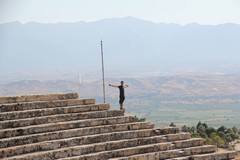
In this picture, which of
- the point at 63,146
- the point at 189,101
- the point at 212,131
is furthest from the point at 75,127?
the point at 189,101

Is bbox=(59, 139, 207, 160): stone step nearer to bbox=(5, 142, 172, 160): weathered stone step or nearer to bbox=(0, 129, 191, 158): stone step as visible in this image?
bbox=(5, 142, 172, 160): weathered stone step

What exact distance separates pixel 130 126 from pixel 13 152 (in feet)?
14.7

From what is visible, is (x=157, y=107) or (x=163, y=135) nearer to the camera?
(x=163, y=135)

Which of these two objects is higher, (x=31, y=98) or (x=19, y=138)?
(x=31, y=98)

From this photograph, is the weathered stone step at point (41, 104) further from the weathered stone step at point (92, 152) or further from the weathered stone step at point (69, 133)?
the weathered stone step at point (92, 152)

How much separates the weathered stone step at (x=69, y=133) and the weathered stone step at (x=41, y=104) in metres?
1.35

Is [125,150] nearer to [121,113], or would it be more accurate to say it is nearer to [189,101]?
[121,113]

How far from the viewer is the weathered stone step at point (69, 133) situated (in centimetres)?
1681

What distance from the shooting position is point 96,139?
18281mm

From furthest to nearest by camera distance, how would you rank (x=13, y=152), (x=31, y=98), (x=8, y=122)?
(x=31, y=98) < (x=8, y=122) < (x=13, y=152)

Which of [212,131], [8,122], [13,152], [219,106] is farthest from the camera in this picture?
[219,106]

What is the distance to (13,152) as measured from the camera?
16.4 m

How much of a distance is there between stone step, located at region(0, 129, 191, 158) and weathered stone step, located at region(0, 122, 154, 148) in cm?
25

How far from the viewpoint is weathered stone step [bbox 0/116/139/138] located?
17.2 m
